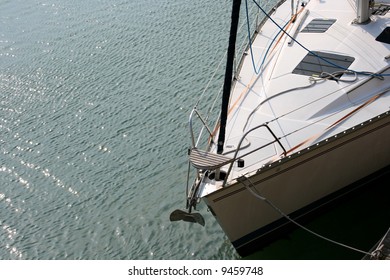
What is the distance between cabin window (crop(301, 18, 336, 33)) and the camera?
15242 millimetres

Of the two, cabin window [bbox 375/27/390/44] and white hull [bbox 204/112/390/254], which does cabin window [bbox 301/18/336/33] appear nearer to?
cabin window [bbox 375/27/390/44]

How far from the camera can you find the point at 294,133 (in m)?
12.4

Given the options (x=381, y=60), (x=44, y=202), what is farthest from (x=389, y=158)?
(x=44, y=202)

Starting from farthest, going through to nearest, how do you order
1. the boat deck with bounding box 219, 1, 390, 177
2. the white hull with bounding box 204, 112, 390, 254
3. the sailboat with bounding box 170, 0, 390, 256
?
1. the boat deck with bounding box 219, 1, 390, 177
2. the white hull with bounding box 204, 112, 390, 254
3. the sailboat with bounding box 170, 0, 390, 256

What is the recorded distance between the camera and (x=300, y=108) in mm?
12883

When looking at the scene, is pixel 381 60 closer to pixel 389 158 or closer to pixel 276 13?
pixel 389 158

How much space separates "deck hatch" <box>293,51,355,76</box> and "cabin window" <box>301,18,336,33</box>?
131 cm

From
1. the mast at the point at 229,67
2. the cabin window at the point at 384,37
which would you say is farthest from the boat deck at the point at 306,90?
the mast at the point at 229,67

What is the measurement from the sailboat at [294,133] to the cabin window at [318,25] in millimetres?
188

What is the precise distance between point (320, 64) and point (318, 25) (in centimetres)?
214

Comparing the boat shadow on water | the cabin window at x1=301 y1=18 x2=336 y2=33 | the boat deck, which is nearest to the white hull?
the boat deck

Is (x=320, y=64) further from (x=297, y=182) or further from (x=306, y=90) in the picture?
(x=297, y=182)

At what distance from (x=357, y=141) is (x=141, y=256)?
236 inches

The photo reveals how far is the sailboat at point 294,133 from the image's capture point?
11.6 m
